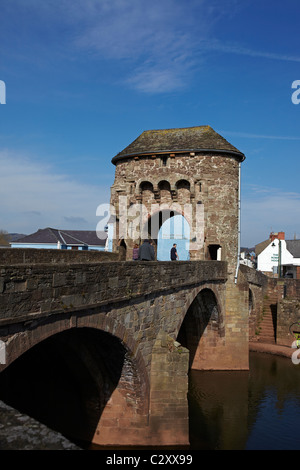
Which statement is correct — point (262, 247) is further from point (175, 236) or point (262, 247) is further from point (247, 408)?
point (247, 408)

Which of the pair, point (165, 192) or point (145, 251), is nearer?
point (145, 251)

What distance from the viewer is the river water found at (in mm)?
12055

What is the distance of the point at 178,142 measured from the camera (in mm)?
18656

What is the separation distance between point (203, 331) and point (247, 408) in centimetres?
470

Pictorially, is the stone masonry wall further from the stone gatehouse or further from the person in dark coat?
the person in dark coat

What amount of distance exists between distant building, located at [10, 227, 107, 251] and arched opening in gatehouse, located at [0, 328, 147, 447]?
1193 inches

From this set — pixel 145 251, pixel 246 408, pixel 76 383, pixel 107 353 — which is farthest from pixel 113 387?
pixel 246 408

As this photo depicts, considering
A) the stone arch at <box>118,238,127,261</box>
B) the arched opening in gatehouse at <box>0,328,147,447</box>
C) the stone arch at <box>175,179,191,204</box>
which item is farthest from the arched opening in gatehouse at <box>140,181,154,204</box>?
the arched opening in gatehouse at <box>0,328,147,447</box>

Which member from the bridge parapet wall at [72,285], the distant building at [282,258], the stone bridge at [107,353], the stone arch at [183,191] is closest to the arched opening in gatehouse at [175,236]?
the stone arch at [183,191]

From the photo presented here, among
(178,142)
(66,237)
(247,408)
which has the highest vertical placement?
(178,142)

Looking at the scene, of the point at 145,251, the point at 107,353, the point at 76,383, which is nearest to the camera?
the point at 107,353

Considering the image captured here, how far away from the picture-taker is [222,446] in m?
11.7

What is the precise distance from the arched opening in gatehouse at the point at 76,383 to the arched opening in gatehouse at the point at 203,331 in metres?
8.31
